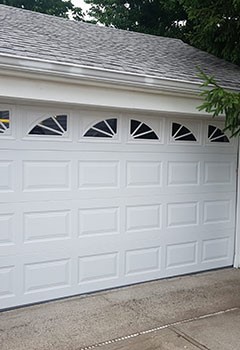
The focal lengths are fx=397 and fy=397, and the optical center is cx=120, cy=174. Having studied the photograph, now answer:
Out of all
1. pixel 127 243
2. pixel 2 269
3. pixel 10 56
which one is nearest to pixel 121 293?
pixel 127 243

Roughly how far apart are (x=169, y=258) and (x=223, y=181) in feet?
4.80

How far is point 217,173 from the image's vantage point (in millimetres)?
6004

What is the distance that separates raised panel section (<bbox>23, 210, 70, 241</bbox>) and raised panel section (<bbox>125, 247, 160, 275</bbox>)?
→ 1016 mm

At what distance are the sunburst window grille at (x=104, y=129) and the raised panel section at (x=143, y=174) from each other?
478mm

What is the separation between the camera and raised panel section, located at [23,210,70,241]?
14.8 ft

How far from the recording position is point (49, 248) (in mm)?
4648

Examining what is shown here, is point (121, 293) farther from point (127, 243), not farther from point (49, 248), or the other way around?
point (49, 248)

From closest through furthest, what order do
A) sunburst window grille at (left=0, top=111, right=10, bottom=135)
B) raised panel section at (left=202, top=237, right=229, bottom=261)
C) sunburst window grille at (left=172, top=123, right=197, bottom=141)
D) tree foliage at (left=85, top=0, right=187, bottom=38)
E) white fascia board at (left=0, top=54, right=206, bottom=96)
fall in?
white fascia board at (left=0, top=54, right=206, bottom=96) < sunburst window grille at (left=0, top=111, right=10, bottom=135) < sunburst window grille at (left=172, top=123, right=197, bottom=141) < raised panel section at (left=202, top=237, right=229, bottom=261) < tree foliage at (left=85, top=0, right=187, bottom=38)

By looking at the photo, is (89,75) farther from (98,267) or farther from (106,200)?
(98,267)

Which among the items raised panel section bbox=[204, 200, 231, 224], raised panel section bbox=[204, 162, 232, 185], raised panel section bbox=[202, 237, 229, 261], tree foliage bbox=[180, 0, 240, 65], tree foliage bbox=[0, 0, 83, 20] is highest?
tree foliage bbox=[0, 0, 83, 20]

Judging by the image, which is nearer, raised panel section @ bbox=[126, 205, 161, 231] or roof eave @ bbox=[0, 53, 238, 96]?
roof eave @ bbox=[0, 53, 238, 96]

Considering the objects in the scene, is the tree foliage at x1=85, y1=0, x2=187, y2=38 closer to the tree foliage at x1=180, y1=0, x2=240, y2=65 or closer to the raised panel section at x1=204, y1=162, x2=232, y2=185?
the tree foliage at x1=180, y1=0, x2=240, y2=65

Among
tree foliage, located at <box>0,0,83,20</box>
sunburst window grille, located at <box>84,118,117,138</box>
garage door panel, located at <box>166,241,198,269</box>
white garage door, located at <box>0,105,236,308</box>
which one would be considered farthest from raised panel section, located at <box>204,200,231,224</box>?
tree foliage, located at <box>0,0,83,20</box>

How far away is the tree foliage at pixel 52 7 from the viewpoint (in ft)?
54.2
